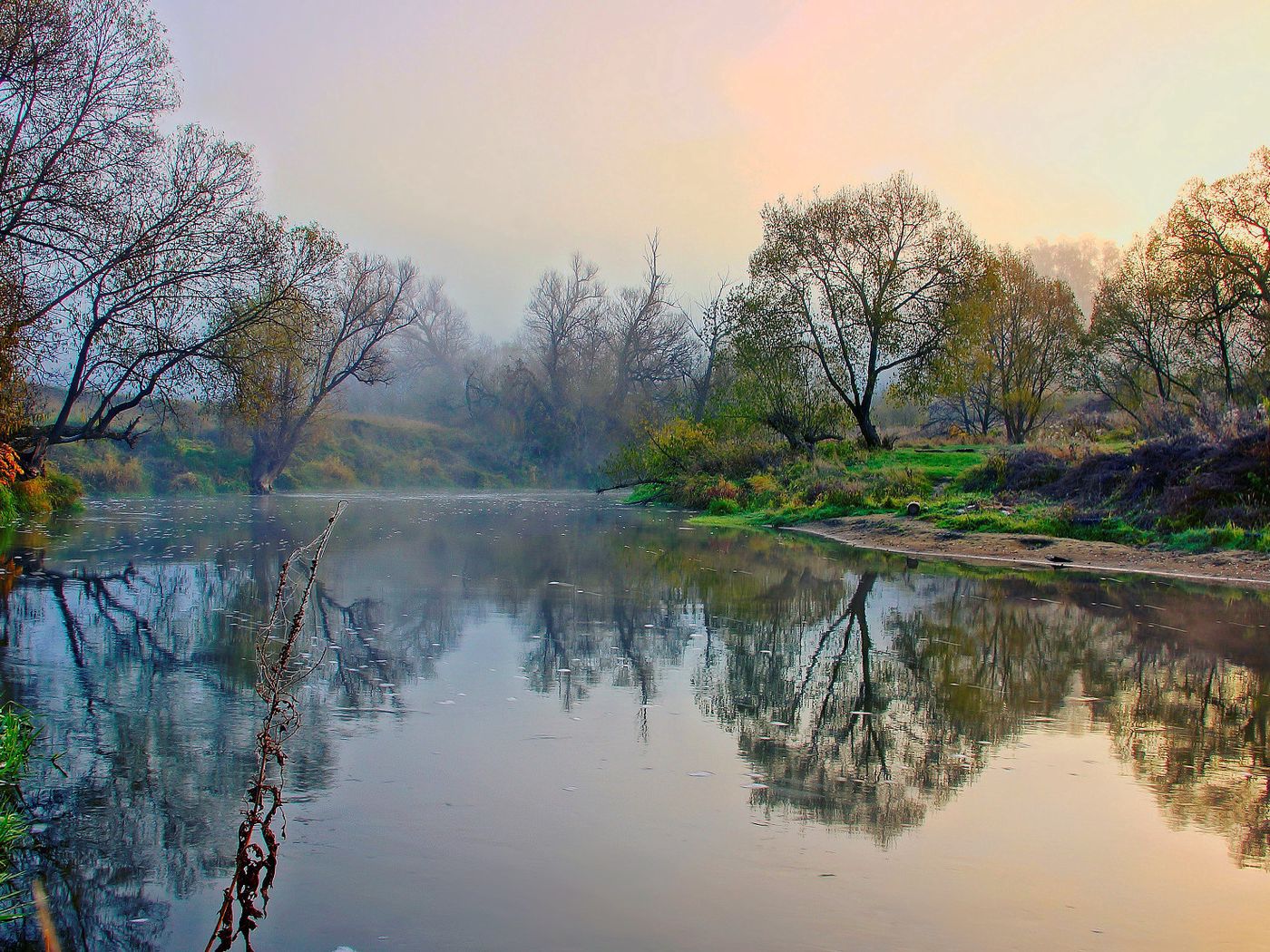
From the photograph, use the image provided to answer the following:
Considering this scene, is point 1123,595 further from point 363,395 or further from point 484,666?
point 363,395

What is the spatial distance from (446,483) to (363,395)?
1285 inches

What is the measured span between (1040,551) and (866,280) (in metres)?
22.2

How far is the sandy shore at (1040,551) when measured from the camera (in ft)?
50.4

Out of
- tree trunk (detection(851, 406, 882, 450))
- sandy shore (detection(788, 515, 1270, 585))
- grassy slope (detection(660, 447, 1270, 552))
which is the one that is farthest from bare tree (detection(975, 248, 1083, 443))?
sandy shore (detection(788, 515, 1270, 585))

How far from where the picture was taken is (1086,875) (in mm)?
4590

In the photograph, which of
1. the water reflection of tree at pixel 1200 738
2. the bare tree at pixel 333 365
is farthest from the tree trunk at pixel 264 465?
the water reflection of tree at pixel 1200 738

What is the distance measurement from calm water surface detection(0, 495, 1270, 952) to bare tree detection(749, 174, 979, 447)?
26290 mm

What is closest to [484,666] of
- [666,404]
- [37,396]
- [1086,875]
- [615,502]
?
[1086,875]

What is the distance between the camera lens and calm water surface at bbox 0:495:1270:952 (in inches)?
162

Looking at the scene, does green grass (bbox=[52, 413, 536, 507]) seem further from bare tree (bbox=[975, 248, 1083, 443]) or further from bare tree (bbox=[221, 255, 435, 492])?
bare tree (bbox=[975, 248, 1083, 443])

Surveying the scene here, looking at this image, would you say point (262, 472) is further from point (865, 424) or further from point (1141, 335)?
point (1141, 335)

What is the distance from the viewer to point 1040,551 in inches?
711

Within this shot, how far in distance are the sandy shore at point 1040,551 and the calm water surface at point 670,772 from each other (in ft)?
9.22

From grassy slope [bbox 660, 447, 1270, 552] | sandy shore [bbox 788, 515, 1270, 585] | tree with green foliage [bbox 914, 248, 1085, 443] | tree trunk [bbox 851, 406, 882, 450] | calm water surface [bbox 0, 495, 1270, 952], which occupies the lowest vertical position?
calm water surface [bbox 0, 495, 1270, 952]
